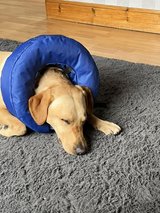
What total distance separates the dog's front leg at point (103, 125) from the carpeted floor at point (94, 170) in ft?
0.09

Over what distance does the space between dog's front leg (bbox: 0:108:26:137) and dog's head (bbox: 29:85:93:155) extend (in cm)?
18

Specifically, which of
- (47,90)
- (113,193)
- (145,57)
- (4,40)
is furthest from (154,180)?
(4,40)

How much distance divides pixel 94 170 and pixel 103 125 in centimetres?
29

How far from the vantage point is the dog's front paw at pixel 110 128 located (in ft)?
5.65

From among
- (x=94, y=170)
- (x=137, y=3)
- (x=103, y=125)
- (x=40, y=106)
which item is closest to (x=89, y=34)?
(x=137, y=3)

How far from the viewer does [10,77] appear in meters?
1.62

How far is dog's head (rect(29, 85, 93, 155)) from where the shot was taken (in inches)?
59.8

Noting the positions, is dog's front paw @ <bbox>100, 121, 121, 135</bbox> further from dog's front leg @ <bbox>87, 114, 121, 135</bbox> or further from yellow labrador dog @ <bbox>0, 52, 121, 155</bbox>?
yellow labrador dog @ <bbox>0, 52, 121, 155</bbox>

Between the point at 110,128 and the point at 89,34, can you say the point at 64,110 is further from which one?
the point at 89,34

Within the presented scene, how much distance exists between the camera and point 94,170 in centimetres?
151

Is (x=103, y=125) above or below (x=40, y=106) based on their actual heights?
below

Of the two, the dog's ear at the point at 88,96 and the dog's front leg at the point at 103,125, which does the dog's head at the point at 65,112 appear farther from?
the dog's front leg at the point at 103,125

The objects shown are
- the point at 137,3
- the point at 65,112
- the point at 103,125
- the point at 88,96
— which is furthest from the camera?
the point at 137,3

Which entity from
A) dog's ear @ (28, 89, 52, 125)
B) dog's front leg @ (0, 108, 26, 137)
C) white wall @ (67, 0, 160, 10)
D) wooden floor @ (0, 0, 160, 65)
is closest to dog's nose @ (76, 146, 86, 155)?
dog's ear @ (28, 89, 52, 125)
